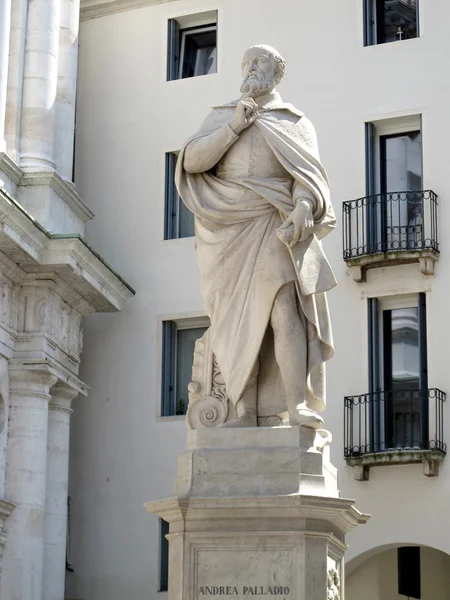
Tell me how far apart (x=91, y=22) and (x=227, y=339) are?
1903cm

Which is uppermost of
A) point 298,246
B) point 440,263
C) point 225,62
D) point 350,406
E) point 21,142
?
point 225,62

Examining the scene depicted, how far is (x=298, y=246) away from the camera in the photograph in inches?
473

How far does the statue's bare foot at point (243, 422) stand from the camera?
1180cm

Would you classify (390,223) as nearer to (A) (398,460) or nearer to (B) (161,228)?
(A) (398,460)

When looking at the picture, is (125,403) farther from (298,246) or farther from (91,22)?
(298,246)

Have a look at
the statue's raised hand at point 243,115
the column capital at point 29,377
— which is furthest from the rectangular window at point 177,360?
the statue's raised hand at point 243,115

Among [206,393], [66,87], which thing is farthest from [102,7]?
[206,393]

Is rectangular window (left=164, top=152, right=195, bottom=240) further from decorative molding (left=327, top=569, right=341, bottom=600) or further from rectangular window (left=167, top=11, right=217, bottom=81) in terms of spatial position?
decorative molding (left=327, top=569, right=341, bottom=600)

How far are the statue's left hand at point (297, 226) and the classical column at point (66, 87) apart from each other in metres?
14.8

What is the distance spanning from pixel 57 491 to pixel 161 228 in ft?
17.5

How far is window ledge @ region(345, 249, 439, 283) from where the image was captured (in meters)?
25.5

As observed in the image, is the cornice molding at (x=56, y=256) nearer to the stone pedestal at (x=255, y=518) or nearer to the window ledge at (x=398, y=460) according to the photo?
the window ledge at (x=398, y=460)

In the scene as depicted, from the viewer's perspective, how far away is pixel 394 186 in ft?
88.2

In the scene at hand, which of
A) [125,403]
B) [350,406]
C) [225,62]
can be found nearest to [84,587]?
[125,403]
